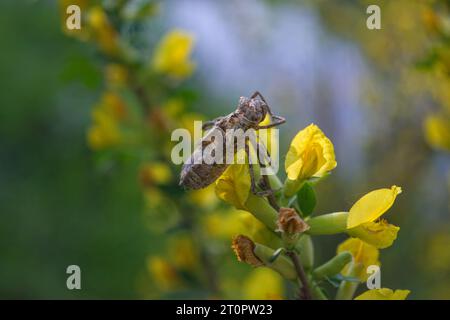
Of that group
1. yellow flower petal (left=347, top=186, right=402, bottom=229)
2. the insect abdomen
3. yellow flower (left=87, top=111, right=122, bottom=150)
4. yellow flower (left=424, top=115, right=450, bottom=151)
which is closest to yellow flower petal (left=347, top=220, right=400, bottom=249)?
yellow flower petal (left=347, top=186, right=402, bottom=229)

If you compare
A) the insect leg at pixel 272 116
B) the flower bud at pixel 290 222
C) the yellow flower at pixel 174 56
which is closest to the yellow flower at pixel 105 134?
the yellow flower at pixel 174 56

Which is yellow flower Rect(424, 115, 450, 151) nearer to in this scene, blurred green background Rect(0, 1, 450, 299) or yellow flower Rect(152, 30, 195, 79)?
yellow flower Rect(152, 30, 195, 79)

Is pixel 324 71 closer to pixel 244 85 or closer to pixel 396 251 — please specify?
pixel 244 85

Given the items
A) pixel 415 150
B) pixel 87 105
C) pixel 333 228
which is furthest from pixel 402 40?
pixel 333 228

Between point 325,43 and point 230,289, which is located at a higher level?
point 325,43

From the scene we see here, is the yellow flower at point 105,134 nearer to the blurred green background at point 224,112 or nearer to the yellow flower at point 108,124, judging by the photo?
the yellow flower at point 108,124
